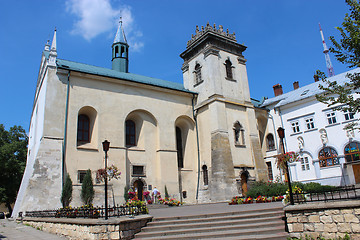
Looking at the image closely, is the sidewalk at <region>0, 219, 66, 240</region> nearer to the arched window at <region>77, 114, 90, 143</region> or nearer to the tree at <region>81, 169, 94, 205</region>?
the tree at <region>81, 169, 94, 205</region>

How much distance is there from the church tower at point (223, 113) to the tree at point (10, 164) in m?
23.4

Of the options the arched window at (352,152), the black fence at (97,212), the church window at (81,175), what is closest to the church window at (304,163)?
the arched window at (352,152)

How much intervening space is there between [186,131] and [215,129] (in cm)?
382

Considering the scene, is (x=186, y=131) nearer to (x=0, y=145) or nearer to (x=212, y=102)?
(x=212, y=102)

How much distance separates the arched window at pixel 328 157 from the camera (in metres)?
27.4

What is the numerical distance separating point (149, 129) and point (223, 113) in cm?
722

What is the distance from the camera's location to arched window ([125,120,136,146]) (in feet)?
84.4

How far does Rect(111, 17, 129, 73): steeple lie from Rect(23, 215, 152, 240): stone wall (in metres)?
22.3

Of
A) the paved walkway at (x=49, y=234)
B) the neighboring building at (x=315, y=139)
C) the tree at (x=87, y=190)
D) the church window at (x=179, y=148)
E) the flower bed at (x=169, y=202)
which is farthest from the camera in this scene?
the church window at (x=179, y=148)

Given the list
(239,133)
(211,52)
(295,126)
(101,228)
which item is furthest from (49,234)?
(295,126)

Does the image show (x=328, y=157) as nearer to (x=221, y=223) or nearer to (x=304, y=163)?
(x=304, y=163)

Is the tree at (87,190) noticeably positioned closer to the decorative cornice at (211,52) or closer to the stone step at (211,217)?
the stone step at (211,217)

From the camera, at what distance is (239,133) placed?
93.9 feet

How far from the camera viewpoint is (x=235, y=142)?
27703 mm
